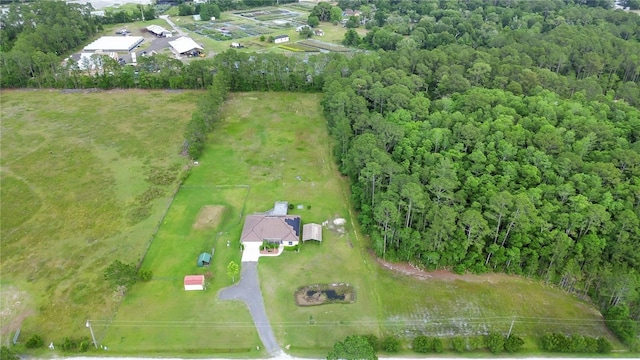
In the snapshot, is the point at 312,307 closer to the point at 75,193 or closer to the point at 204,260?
the point at 204,260

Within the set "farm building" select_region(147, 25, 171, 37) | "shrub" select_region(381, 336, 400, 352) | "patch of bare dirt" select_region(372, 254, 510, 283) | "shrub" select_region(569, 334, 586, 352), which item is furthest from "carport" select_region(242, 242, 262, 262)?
"farm building" select_region(147, 25, 171, 37)

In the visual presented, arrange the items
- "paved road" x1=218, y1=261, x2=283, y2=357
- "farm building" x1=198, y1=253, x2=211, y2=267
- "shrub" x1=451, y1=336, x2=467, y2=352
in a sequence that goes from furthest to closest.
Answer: "farm building" x1=198, y1=253, x2=211, y2=267 → "paved road" x1=218, y1=261, x2=283, y2=357 → "shrub" x1=451, y1=336, x2=467, y2=352

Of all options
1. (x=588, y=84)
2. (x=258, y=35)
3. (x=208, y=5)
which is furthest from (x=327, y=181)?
(x=208, y=5)

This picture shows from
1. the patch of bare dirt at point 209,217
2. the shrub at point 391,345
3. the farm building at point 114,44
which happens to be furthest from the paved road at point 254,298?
the farm building at point 114,44

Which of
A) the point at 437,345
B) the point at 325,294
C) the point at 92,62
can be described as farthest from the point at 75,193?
the point at 92,62

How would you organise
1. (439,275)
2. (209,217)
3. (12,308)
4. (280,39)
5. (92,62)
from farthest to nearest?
(280,39) → (92,62) → (209,217) → (439,275) → (12,308)

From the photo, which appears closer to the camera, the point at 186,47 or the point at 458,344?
the point at 458,344

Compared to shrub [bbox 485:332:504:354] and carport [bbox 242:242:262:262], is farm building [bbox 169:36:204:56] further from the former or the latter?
shrub [bbox 485:332:504:354]
